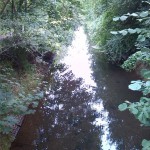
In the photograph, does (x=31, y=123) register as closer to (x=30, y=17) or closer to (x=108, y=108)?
(x=108, y=108)

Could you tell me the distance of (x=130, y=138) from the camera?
295 inches

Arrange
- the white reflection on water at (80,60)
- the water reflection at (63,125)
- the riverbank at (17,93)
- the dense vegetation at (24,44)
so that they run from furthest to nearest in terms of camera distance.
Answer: the white reflection on water at (80,60) → the dense vegetation at (24,44) → the water reflection at (63,125) → the riverbank at (17,93)

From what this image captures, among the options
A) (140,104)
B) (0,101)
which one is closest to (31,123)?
(0,101)

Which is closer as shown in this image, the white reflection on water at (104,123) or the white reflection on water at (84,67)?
the white reflection on water at (104,123)

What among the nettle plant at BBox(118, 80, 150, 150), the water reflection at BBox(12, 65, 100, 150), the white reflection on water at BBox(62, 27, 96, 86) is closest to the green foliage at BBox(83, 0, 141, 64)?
the white reflection on water at BBox(62, 27, 96, 86)

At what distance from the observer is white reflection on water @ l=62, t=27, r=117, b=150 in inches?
299

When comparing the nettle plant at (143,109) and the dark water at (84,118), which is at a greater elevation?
the nettle plant at (143,109)

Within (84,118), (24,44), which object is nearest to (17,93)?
(84,118)

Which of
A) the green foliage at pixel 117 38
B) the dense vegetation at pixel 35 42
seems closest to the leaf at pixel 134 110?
the dense vegetation at pixel 35 42

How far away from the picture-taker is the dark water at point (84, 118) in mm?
7199

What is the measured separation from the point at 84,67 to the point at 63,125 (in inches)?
259

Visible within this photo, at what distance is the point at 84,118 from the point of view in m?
8.54

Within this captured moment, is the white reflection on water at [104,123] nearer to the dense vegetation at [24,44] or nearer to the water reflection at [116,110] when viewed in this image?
the water reflection at [116,110]

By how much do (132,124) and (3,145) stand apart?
139 inches
